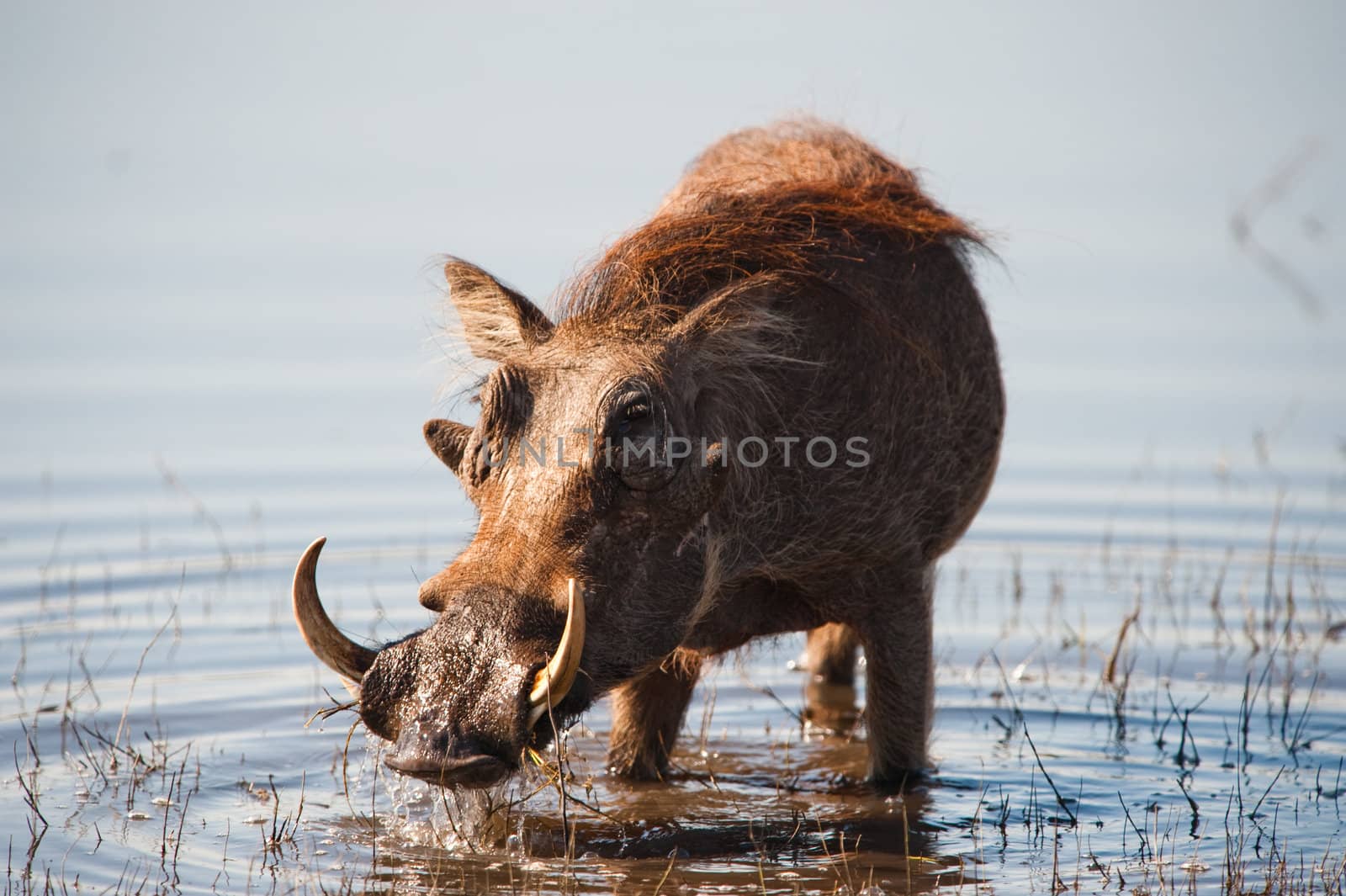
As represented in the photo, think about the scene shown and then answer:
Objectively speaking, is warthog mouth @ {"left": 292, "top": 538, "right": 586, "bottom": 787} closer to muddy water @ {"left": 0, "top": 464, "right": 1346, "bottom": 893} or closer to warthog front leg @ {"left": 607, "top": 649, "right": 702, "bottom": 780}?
muddy water @ {"left": 0, "top": 464, "right": 1346, "bottom": 893}

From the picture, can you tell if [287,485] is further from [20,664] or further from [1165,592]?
[1165,592]

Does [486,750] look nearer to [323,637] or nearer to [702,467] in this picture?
[323,637]

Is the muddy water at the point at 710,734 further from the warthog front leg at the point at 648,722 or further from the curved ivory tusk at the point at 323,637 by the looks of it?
the curved ivory tusk at the point at 323,637

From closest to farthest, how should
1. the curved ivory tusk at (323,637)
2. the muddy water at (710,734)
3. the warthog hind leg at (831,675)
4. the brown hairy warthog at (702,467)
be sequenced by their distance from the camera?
1. the brown hairy warthog at (702,467)
2. the curved ivory tusk at (323,637)
3. the muddy water at (710,734)
4. the warthog hind leg at (831,675)

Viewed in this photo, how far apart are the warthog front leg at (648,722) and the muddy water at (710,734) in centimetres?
11

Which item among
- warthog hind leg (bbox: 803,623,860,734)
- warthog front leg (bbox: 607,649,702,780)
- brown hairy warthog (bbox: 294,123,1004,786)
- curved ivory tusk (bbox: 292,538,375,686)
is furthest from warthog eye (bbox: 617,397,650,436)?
warthog hind leg (bbox: 803,623,860,734)

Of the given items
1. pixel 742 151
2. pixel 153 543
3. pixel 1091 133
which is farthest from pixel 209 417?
pixel 1091 133

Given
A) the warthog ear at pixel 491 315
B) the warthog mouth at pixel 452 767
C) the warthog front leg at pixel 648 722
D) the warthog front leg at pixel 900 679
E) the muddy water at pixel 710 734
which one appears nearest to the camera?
the warthog mouth at pixel 452 767

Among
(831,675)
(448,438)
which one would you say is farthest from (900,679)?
(831,675)

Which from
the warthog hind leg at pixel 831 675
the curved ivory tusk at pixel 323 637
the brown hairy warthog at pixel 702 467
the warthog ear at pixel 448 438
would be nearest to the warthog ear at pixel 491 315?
the brown hairy warthog at pixel 702 467

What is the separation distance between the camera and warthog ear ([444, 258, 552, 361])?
15.5ft

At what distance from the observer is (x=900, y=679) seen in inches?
212

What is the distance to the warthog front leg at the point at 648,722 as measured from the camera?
18.3 feet

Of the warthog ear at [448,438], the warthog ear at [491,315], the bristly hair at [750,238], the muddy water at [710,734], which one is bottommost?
the muddy water at [710,734]
